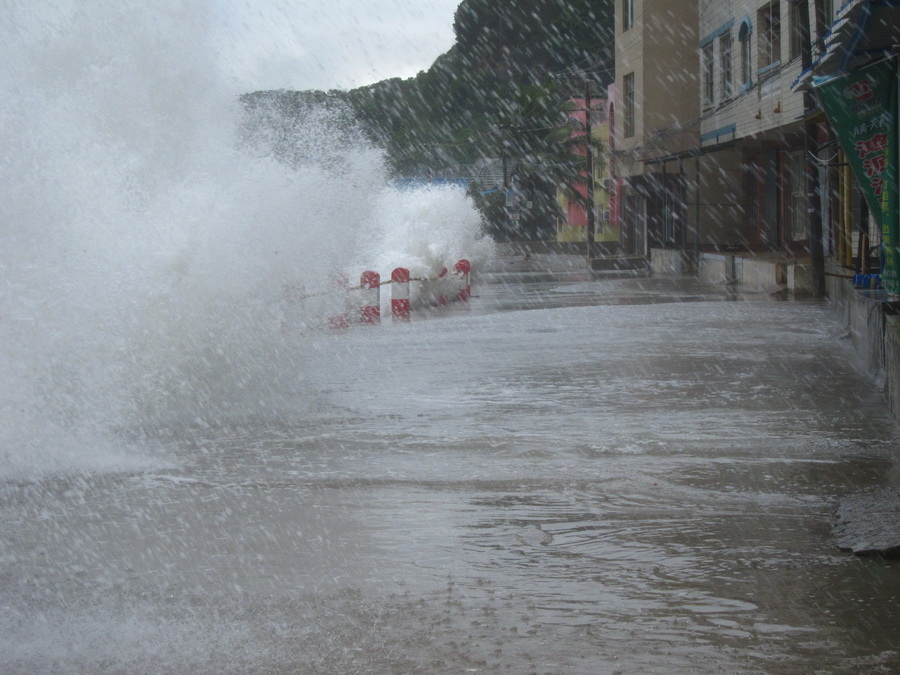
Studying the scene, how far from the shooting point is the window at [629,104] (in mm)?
40578

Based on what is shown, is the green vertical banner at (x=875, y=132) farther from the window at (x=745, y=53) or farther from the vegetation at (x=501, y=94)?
the vegetation at (x=501, y=94)

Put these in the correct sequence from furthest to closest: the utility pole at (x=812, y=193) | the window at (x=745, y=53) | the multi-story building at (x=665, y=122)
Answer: the multi-story building at (x=665, y=122), the window at (x=745, y=53), the utility pole at (x=812, y=193)

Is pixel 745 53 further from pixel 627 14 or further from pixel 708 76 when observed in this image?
pixel 627 14

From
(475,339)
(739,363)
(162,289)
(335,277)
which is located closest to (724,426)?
(739,363)

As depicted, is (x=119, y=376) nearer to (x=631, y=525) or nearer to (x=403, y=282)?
(x=631, y=525)

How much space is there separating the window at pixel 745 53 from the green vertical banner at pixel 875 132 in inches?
679

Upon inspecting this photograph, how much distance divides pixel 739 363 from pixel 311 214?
5509mm

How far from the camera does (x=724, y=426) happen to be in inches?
326

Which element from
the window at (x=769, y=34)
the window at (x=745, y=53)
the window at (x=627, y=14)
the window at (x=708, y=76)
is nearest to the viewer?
the window at (x=769, y=34)

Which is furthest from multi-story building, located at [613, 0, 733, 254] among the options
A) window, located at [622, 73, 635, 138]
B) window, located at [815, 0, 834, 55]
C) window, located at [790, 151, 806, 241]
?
window, located at [815, 0, 834, 55]

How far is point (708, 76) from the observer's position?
3419cm

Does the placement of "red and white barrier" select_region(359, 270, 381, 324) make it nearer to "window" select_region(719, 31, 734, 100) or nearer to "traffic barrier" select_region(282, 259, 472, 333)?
"traffic barrier" select_region(282, 259, 472, 333)

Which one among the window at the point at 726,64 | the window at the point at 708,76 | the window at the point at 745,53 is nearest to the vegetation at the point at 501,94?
the window at the point at 708,76

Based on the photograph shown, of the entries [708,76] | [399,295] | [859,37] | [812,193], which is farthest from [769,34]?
[859,37]
